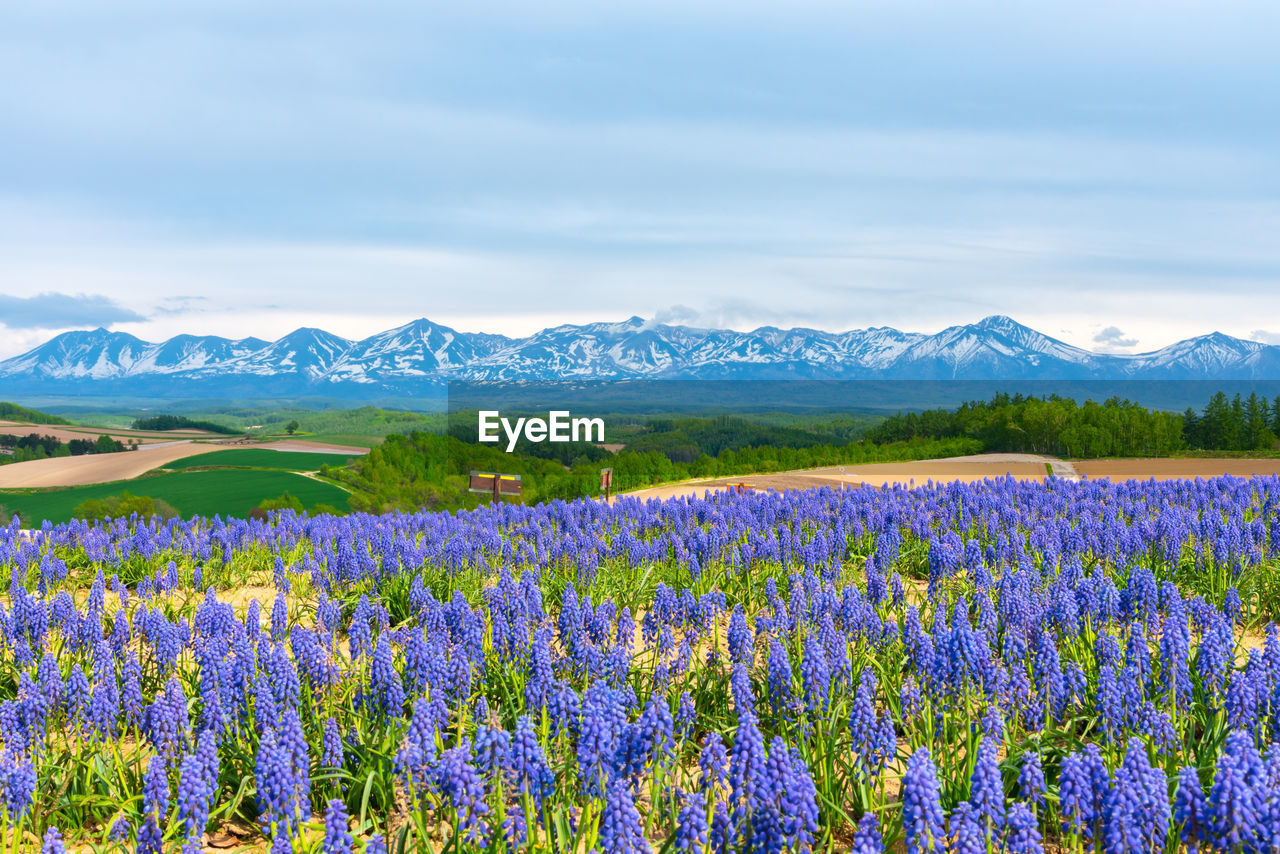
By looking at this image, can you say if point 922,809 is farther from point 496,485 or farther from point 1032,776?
point 496,485

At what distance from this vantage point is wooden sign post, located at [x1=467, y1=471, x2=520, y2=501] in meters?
24.8

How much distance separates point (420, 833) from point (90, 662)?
17.2ft

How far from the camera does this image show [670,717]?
5.05 m

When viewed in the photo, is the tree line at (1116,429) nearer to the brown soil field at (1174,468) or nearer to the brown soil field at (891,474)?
the brown soil field at (891,474)

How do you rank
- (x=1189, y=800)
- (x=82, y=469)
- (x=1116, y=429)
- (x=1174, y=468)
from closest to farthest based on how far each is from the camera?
(x=1189, y=800) → (x=1174, y=468) → (x=1116, y=429) → (x=82, y=469)

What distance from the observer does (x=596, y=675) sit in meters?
7.11

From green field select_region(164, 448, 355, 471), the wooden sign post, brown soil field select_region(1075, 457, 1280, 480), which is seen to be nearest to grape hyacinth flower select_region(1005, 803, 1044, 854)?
the wooden sign post

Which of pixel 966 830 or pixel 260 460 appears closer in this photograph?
pixel 966 830

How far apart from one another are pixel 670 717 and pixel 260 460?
90432 mm

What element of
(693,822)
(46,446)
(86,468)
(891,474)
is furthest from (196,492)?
(693,822)

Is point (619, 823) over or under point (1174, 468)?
over

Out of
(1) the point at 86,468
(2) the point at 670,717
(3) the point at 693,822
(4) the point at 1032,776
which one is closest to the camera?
(3) the point at 693,822

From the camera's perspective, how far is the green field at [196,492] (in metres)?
54.0

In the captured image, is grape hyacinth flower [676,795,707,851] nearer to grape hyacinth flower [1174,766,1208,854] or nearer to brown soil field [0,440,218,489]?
grape hyacinth flower [1174,766,1208,854]
